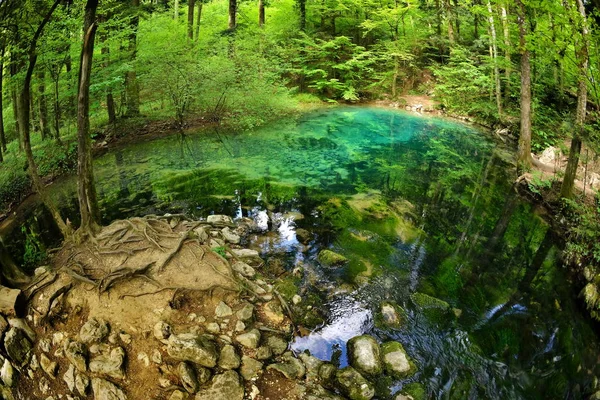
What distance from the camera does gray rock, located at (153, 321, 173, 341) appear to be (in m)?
4.73

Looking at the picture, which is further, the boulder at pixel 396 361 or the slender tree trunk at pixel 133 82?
the slender tree trunk at pixel 133 82

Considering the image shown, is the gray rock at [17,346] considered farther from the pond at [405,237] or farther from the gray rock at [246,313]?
the pond at [405,237]

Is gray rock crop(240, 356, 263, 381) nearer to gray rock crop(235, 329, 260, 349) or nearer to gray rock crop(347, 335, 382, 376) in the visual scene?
gray rock crop(235, 329, 260, 349)

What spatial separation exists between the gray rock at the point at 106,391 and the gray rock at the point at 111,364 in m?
0.12

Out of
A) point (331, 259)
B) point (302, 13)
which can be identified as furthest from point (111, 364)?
point (302, 13)

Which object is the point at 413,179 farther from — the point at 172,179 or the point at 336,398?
the point at 336,398

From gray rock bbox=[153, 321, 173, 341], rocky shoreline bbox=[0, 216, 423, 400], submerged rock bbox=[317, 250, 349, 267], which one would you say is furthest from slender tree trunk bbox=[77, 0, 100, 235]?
submerged rock bbox=[317, 250, 349, 267]

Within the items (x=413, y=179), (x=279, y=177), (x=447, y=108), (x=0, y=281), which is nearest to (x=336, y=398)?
(x=0, y=281)

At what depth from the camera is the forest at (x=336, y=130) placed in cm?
653

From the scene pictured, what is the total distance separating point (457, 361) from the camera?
17.0 feet

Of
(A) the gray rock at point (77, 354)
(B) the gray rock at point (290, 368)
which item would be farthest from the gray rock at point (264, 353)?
(A) the gray rock at point (77, 354)

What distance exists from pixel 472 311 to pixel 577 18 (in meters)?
5.34

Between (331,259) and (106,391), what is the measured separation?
14.5 ft

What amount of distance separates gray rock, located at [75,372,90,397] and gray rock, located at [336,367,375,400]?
3110 millimetres
